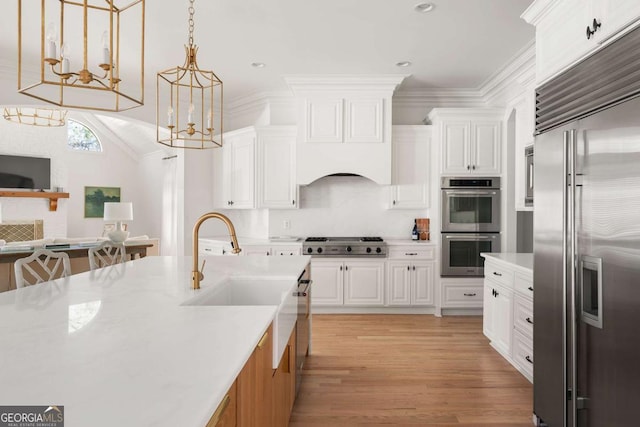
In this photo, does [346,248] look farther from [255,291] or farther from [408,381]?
[255,291]

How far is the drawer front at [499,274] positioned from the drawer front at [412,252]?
1.04m

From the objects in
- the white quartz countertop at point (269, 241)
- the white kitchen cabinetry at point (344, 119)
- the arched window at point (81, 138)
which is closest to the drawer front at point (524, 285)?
the white kitchen cabinetry at point (344, 119)

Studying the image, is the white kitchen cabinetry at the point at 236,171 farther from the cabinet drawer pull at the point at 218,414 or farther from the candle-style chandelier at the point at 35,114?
the cabinet drawer pull at the point at 218,414

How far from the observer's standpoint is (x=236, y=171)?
561 cm

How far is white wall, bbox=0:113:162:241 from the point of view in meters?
8.17

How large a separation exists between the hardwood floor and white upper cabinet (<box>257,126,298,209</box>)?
5.62 feet

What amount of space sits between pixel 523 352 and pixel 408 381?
933 millimetres

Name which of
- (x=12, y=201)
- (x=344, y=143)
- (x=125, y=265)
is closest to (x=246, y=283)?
(x=125, y=265)

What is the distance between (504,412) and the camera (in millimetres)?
2639

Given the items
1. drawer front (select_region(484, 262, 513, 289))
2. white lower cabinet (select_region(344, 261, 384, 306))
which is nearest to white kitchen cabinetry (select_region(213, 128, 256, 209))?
white lower cabinet (select_region(344, 261, 384, 306))

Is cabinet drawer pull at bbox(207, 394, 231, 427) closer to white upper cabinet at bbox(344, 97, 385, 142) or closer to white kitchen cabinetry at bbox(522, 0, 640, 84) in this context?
white kitchen cabinetry at bbox(522, 0, 640, 84)

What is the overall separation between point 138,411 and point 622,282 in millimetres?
1801

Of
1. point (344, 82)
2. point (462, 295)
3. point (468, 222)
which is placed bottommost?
point (462, 295)

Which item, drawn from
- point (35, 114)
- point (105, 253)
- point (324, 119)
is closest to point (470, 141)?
point (324, 119)
